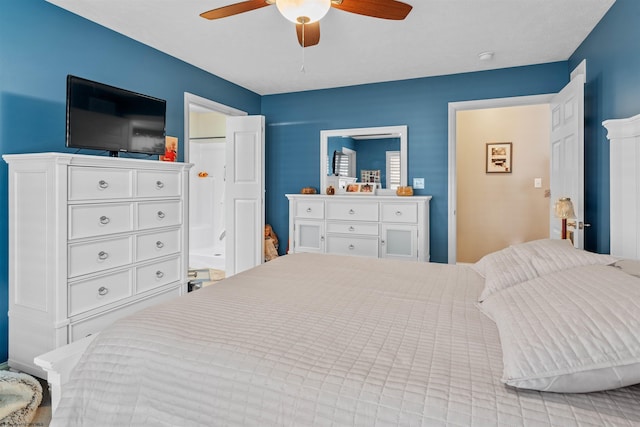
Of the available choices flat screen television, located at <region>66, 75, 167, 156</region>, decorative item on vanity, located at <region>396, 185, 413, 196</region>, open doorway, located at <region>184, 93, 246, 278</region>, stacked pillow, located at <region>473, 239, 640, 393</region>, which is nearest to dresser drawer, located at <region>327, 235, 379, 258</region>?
decorative item on vanity, located at <region>396, 185, 413, 196</region>

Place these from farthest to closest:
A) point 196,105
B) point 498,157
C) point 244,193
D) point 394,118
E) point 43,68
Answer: point 498,157
point 244,193
point 394,118
point 196,105
point 43,68

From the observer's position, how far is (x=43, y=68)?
2.54 m

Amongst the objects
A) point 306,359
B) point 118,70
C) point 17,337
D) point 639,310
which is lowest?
point 17,337

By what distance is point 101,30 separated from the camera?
2.92m

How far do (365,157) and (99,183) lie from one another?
291cm

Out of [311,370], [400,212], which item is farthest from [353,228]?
[311,370]

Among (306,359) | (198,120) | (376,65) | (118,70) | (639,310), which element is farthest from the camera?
(198,120)

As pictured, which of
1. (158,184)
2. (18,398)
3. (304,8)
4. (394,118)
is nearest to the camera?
(304,8)

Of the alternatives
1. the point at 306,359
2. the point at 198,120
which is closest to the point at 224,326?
the point at 306,359

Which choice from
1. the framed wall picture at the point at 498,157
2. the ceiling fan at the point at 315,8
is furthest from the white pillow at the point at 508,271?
the framed wall picture at the point at 498,157

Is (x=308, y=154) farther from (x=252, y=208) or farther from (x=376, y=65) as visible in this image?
(x=376, y=65)

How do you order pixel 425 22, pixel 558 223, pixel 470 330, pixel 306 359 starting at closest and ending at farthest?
pixel 306 359
pixel 470 330
pixel 425 22
pixel 558 223

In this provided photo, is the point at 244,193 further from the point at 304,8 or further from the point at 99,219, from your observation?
the point at 304,8

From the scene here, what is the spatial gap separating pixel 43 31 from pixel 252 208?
2568 mm
